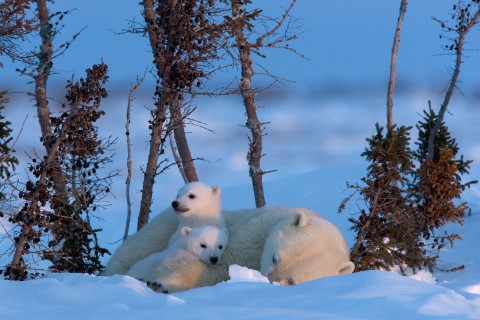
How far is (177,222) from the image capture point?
8.68 metres

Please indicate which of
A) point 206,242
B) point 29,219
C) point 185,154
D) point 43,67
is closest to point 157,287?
point 206,242

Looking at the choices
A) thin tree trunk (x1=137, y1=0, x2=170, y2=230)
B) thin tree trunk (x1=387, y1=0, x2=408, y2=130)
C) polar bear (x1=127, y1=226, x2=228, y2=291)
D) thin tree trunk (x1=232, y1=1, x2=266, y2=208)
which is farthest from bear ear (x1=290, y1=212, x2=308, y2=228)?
thin tree trunk (x1=387, y1=0, x2=408, y2=130)

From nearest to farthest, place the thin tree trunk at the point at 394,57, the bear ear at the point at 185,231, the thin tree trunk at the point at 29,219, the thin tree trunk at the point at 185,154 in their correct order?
the bear ear at the point at 185,231 → the thin tree trunk at the point at 29,219 → the thin tree trunk at the point at 185,154 → the thin tree trunk at the point at 394,57

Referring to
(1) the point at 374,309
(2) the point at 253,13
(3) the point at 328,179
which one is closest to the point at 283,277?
(1) the point at 374,309

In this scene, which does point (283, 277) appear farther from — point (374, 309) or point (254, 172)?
point (254, 172)

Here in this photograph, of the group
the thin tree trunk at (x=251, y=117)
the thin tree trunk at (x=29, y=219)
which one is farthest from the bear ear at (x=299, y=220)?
the thin tree trunk at (x=251, y=117)

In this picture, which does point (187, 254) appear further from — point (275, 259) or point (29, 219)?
point (29, 219)

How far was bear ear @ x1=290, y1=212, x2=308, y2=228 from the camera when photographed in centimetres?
727

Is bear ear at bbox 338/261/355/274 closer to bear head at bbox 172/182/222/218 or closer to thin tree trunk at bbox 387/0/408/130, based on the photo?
bear head at bbox 172/182/222/218

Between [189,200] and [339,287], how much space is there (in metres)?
3.37

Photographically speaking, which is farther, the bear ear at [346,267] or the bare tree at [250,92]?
the bare tree at [250,92]

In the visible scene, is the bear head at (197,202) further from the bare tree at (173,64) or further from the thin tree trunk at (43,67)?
the thin tree trunk at (43,67)

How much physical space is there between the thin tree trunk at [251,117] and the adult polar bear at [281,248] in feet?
18.3

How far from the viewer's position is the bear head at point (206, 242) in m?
7.29
